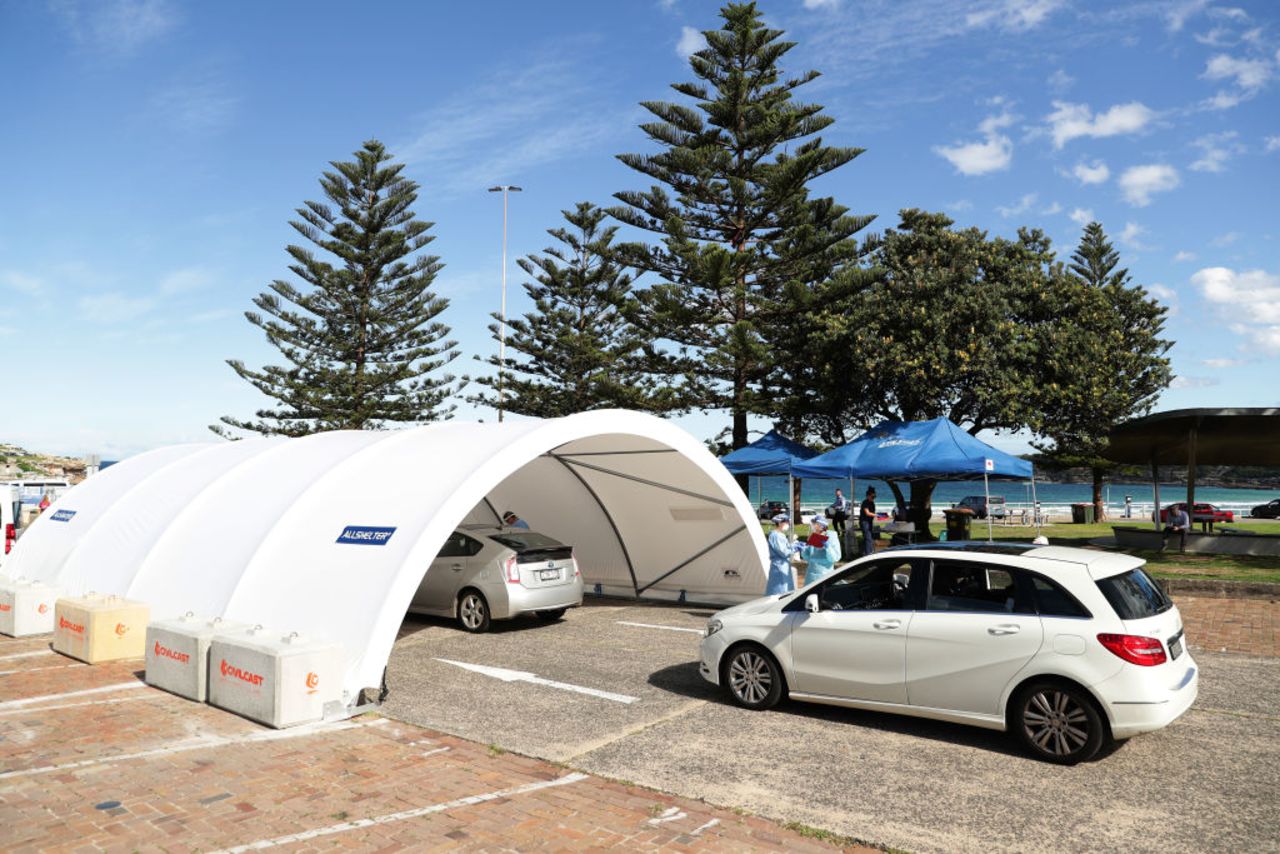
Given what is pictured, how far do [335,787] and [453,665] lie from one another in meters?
3.72

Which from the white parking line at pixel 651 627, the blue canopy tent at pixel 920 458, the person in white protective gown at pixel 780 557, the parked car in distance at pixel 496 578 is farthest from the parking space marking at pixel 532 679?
the blue canopy tent at pixel 920 458

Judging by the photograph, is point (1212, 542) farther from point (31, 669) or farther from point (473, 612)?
point (31, 669)

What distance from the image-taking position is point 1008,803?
5.23 metres

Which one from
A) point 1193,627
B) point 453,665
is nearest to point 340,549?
point 453,665

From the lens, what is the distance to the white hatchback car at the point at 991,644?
5699mm

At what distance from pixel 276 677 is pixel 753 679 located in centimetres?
385

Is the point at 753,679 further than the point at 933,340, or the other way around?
the point at 933,340

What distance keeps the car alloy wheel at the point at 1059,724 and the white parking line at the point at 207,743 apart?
16.0ft

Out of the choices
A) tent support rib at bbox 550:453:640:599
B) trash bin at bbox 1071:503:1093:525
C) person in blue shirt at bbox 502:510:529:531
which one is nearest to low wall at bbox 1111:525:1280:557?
tent support rib at bbox 550:453:640:599

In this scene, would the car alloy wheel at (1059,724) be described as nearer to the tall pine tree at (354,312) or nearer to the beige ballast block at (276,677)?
the beige ballast block at (276,677)

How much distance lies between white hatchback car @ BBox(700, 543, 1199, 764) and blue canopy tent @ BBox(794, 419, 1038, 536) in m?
9.55

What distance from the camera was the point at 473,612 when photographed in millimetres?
11141

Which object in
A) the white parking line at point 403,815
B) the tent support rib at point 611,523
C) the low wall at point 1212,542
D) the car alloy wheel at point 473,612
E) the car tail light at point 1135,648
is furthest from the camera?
the low wall at point 1212,542

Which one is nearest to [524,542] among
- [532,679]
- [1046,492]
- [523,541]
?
[523,541]
